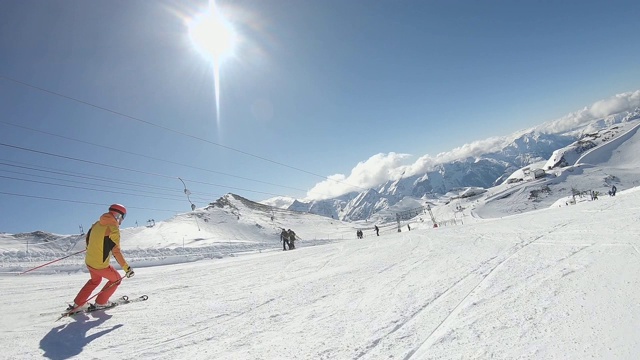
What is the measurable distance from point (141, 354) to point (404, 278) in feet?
13.6

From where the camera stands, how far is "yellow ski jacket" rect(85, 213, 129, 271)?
6.02m

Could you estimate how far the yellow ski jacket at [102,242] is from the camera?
6020 millimetres

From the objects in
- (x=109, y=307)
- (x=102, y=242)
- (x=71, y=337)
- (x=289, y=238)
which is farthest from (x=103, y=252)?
(x=289, y=238)

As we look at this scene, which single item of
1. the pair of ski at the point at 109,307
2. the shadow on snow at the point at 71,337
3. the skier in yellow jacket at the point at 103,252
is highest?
the skier in yellow jacket at the point at 103,252

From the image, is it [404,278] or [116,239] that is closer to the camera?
[404,278]

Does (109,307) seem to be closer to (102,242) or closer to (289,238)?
(102,242)

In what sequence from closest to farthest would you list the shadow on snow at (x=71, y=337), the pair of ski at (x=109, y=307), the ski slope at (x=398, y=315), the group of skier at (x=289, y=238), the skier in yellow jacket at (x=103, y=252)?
the ski slope at (x=398, y=315) → the shadow on snow at (x=71, y=337) → the pair of ski at (x=109, y=307) → the skier in yellow jacket at (x=103, y=252) → the group of skier at (x=289, y=238)

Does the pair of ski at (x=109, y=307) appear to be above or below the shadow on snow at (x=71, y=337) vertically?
above

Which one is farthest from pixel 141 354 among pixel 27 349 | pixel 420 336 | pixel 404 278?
pixel 404 278

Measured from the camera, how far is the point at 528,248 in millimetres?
6758

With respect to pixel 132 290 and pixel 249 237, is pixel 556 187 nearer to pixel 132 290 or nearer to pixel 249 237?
pixel 249 237

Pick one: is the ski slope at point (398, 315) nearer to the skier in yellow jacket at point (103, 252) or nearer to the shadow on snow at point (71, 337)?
the shadow on snow at point (71, 337)

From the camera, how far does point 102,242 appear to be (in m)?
6.03

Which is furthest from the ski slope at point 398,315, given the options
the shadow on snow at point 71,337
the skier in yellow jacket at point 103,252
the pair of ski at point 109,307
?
the skier in yellow jacket at point 103,252
